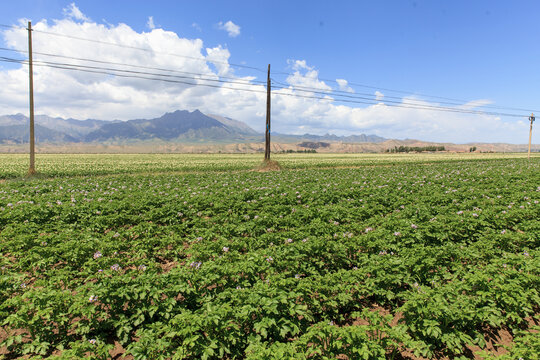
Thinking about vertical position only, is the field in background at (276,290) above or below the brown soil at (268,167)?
below

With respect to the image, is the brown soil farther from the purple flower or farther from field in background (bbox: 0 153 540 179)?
the purple flower

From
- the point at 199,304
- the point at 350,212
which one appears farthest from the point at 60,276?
the point at 350,212

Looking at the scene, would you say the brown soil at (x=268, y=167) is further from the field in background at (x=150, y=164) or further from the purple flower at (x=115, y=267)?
the purple flower at (x=115, y=267)

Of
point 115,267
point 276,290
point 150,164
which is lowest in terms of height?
point 115,267

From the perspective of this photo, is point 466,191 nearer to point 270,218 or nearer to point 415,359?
point 270,218

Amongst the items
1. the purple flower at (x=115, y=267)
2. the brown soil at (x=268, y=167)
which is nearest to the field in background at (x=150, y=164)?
the brown soil at (x=268, y=167)

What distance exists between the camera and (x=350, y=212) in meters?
10.6

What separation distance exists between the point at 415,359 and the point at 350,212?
21.6 ft

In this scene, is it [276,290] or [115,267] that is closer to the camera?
[276,290]

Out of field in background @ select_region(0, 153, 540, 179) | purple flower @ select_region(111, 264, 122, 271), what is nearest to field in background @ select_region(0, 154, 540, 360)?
purple flower @ select_region(111, 264, 122, 271)

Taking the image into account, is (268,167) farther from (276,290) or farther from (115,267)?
(276,290)

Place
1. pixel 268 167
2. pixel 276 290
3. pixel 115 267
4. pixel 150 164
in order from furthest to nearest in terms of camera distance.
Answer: pixel 150 164 < pixel 268 167 < pixel 115 267 < pixel 276 290

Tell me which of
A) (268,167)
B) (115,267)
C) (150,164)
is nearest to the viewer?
(115,267)

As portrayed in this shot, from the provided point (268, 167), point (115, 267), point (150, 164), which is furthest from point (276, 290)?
point (150, 164)
